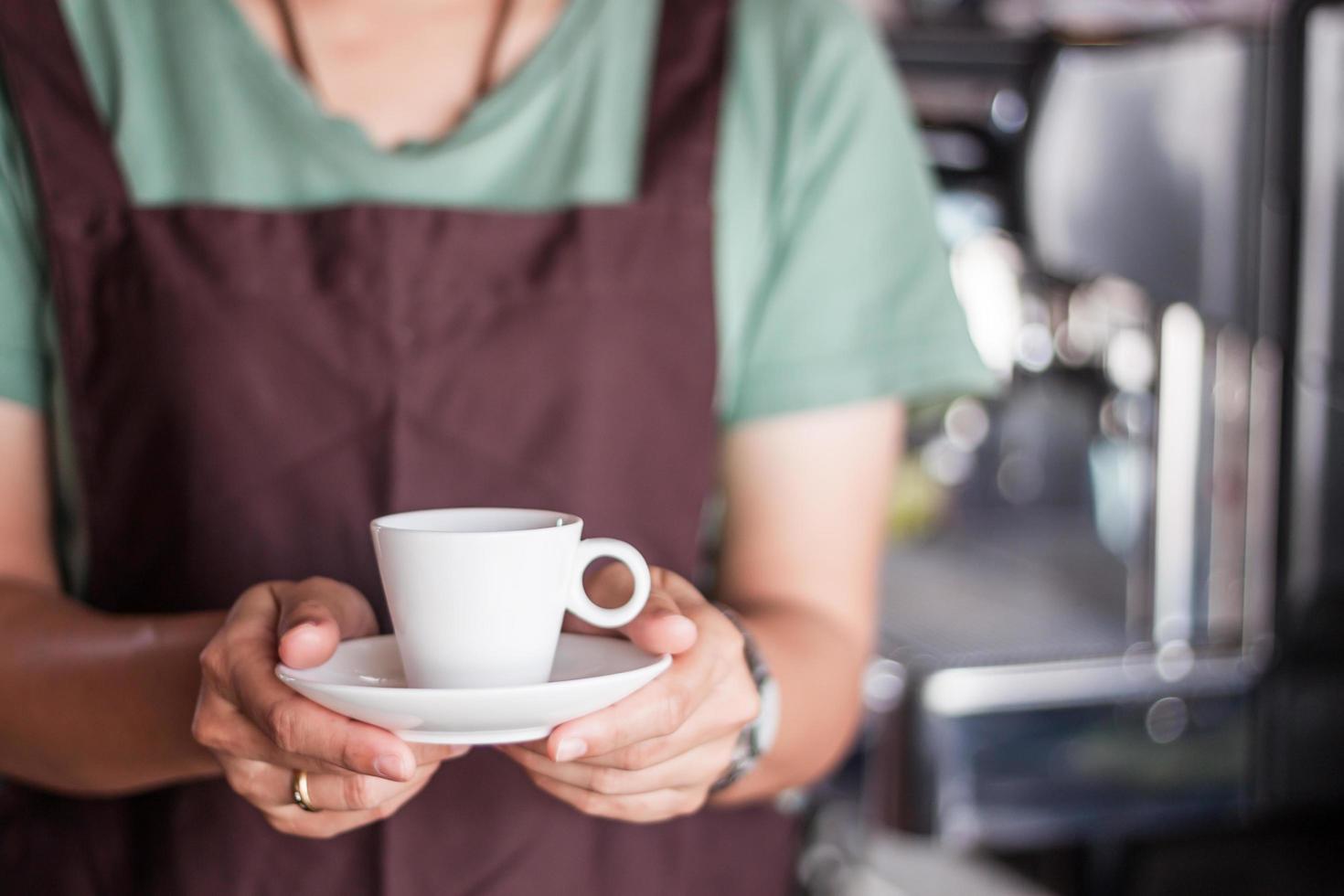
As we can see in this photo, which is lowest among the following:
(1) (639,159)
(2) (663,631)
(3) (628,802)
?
(3) (628,802)

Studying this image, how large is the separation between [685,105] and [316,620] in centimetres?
47

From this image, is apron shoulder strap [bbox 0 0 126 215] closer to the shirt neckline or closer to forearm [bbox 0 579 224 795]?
the shirt neckline

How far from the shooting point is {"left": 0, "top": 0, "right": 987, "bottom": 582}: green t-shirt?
879 millimetres

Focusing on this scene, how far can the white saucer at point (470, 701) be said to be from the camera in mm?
501

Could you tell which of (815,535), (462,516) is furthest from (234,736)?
(815,535)

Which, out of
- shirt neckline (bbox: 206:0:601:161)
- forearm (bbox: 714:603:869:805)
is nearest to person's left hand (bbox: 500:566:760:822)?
forearm (bbox: 714:603:869:805)

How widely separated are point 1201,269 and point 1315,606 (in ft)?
1.18

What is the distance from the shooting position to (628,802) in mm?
667

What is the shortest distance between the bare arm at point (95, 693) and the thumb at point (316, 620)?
3.5 inches

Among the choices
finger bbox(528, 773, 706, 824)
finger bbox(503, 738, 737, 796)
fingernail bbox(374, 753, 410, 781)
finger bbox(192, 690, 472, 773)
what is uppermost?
fingernail bbox(374, 753, 410, 781)

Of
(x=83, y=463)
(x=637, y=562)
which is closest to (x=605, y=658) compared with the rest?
(x=637, y=562)

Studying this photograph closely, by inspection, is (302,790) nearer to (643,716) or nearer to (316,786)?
(316,786)

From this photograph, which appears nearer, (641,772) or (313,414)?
(641,772)

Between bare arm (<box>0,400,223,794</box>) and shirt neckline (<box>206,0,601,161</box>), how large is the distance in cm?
32
